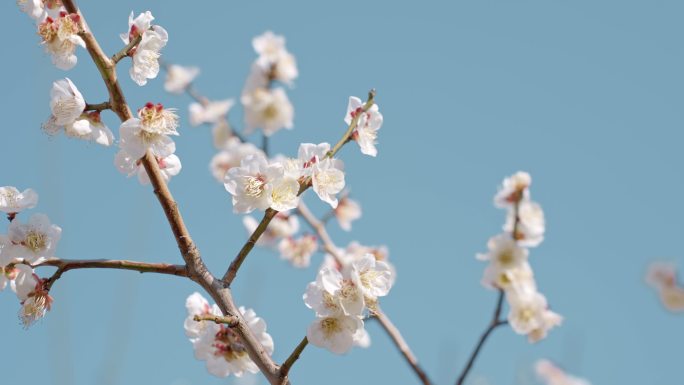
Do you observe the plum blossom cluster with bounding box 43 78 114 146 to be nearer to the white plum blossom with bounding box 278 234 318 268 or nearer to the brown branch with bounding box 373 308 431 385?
the brown branch with bounding box 373 308 431 385

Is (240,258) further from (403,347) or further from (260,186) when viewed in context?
(403,347)

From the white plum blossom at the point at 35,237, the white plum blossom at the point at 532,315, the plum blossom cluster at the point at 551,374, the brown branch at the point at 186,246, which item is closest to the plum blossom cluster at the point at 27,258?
the white plum blossom at the point at 35,237

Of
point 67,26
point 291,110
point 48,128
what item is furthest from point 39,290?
point 291,110

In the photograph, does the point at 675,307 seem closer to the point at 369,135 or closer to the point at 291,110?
the point at 291,110

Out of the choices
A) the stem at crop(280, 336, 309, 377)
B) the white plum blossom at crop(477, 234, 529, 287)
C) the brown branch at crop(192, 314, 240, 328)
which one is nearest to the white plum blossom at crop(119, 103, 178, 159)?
the brown branch at crop(192, 314, 240, 328)

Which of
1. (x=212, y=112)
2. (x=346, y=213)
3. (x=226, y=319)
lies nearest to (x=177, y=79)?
(x=212, y=112)

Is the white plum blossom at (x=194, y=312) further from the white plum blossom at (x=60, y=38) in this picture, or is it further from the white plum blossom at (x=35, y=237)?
the white plum blossom at (x=60, y=38)
